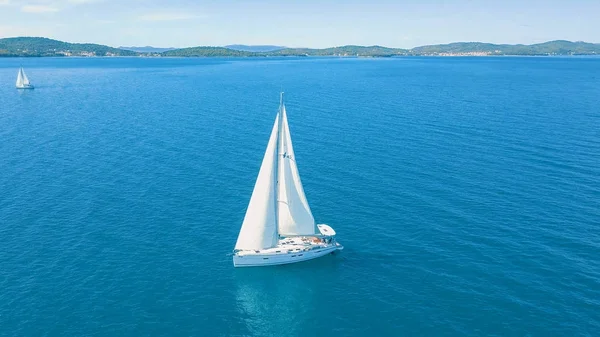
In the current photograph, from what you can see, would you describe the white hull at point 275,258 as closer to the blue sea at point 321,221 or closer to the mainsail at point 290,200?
the blue sea at point 321,221

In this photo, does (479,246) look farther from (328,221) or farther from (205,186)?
(205,186)

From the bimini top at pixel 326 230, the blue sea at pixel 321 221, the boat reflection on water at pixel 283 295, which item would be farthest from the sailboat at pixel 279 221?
the blue sea at pixel 321 221

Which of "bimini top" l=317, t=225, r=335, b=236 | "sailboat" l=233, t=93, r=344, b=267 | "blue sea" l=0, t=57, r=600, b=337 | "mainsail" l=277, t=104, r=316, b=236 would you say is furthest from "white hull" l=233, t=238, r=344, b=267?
"mainsail" l=277, t=104, r=316, b=236

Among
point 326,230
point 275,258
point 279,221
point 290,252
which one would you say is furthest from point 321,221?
point 275,258

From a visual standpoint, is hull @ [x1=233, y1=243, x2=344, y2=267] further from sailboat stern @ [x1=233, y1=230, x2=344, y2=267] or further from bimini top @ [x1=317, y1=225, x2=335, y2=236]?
bimini top @ [x1=317, y1=225, x2=335, y2=236]

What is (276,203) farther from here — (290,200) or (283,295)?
(283,295)

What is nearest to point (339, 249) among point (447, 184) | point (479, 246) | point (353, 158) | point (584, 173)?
point (479, 246)
